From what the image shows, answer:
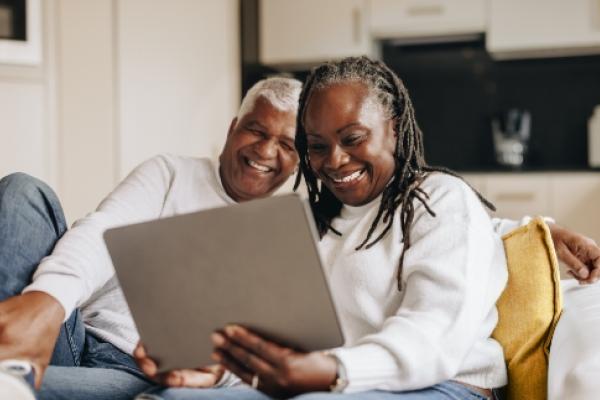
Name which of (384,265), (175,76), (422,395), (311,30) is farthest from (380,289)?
(311,30)

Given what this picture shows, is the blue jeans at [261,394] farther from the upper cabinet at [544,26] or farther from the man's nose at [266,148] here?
the upper cabinet at [544,26]

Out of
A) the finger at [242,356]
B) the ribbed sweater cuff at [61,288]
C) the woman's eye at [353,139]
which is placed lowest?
the finger at [242,356]

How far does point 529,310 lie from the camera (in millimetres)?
1271

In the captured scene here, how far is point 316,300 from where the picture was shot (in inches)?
35.1

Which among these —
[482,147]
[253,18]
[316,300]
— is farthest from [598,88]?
[316,300]

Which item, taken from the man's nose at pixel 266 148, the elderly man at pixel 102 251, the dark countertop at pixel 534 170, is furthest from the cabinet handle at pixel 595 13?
the man's nose at pixel 266 148

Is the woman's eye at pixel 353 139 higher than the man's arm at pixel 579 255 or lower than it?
higher

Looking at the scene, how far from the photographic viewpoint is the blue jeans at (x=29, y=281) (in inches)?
46.4

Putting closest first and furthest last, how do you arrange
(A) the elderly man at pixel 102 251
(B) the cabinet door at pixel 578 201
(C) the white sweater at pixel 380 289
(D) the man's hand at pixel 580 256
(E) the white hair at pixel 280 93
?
(C) the white sweater at pixel 380 289
(A) the elderly man at pixel 102 251
(D) the man's hand at pixel 580 256
(E) the white hair at pixel 280 93
(B) the cabinet door at pixel 578 201

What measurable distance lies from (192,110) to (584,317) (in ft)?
7.78

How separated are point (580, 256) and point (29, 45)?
225cm

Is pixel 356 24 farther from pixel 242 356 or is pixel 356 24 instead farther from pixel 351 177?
pixel 242 356

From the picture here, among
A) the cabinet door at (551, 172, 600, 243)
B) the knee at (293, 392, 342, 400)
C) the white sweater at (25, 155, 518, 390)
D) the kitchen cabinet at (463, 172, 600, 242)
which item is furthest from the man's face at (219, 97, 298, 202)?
the cabinet door at (551, 172, 600, 243)

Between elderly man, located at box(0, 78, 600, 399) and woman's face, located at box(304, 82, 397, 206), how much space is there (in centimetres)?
34
